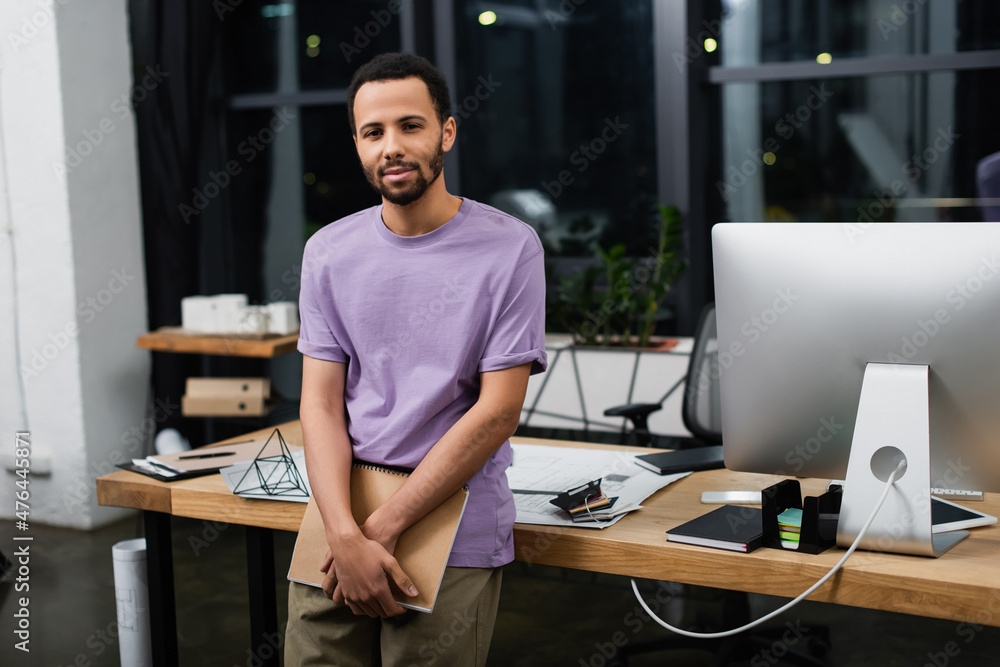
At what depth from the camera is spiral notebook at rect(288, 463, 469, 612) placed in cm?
132

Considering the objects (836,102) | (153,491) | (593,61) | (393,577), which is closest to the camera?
(393,577)

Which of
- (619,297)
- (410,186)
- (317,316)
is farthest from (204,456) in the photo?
(619,297)

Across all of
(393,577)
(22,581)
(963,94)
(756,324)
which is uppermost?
(963,94)

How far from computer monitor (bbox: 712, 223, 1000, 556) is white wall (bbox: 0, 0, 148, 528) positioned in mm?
3096

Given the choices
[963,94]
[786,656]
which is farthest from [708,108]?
[786,656]

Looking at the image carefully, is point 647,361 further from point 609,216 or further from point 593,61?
point 593,61

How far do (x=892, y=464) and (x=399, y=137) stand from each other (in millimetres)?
879

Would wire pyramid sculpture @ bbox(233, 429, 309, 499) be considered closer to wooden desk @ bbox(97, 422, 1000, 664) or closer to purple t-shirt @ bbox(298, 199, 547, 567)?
wooden desk @ bbox(97, 422, 1000, 664)

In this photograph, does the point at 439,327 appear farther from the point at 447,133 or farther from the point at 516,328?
the point at 447,133

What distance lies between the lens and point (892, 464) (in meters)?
1.31

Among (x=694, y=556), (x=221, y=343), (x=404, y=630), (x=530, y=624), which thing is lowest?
(x=530, y=624)

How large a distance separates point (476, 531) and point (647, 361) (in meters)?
2.17

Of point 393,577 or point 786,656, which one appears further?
point 786,656

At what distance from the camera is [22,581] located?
10.4 feet
